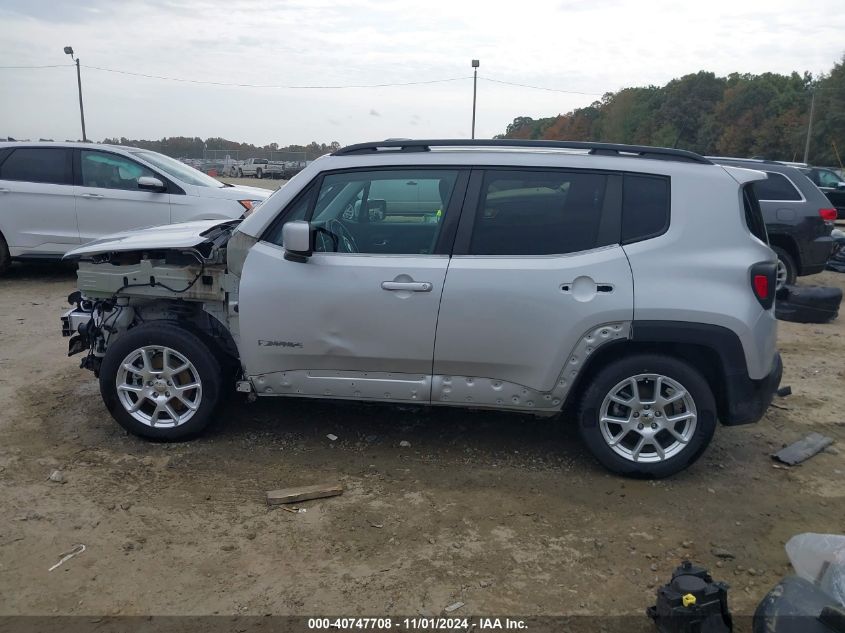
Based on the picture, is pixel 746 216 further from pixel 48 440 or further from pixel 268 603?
pixel 48 440

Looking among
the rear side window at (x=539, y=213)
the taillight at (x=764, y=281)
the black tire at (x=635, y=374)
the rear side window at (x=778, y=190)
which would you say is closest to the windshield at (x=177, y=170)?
the rear side window at (x=539, y=213)

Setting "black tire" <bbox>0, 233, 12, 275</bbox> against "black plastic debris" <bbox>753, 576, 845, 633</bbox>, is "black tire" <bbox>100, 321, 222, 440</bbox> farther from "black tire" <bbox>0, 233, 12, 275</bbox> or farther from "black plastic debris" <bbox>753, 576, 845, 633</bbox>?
"black tire" <bbox>0, 233, 12, 275</bbox>

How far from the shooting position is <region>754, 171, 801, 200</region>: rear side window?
387 inches

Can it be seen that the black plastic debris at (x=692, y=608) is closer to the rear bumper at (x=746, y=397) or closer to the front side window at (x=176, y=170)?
the rear bumper at (x=746, y=397)

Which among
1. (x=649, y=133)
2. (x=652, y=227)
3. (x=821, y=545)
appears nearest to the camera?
(x=821, y=545)

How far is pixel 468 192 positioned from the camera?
14.2 ft

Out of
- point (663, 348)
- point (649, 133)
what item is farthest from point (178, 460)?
point (649, 133)

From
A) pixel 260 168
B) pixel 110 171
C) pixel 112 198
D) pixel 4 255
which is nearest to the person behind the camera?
pixel 112 198

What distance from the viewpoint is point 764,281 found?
159 inches

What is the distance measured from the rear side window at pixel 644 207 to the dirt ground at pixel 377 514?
4.67 ft

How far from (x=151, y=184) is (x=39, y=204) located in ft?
5.24

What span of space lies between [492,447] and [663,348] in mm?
1247

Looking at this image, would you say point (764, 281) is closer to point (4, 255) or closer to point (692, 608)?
point (692, 608)

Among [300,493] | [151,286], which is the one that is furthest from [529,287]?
[151,286]
